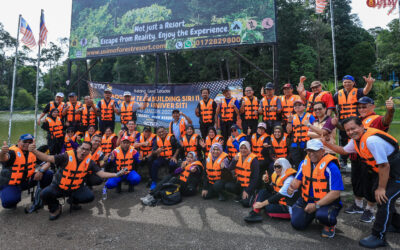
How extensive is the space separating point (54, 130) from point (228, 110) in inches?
209

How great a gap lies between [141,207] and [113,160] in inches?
70.1

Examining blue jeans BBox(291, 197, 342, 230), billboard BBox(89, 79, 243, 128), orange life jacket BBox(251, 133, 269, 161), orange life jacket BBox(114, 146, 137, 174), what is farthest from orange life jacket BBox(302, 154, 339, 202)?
billboard BBox(89, 79, 243, 128)

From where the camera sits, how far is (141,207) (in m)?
5.50

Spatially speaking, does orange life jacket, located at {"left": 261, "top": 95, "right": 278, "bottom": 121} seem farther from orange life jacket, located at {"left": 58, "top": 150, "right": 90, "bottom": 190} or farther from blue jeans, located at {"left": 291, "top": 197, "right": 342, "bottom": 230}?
orange life jacket, located at {"left": 58, "top": 150, "right": 90, "bottom": 190}

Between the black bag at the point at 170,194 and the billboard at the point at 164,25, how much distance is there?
17.7 ft

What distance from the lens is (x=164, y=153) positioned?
7219 mm

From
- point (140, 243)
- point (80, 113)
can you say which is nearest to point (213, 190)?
point (140, 243)

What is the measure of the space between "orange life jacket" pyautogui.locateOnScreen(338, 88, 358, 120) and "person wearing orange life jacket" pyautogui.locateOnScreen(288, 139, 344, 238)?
248 cm

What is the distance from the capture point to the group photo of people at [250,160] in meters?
3.84

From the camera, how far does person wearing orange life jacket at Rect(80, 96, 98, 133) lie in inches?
339

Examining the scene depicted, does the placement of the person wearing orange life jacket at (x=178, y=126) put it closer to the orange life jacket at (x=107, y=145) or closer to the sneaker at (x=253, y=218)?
the orange life jacket at (x=107, y=145)

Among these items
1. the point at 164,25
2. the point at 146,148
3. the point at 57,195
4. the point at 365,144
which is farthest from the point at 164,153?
the point at 164,25

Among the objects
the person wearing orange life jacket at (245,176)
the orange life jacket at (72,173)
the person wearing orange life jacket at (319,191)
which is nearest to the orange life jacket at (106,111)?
the orange life jacket at (72,173)

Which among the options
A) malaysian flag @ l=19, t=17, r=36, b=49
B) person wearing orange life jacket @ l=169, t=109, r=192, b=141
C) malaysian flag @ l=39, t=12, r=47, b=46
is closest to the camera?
person wearing orange life jacket @ l=169, t=109, r=192, b=141
